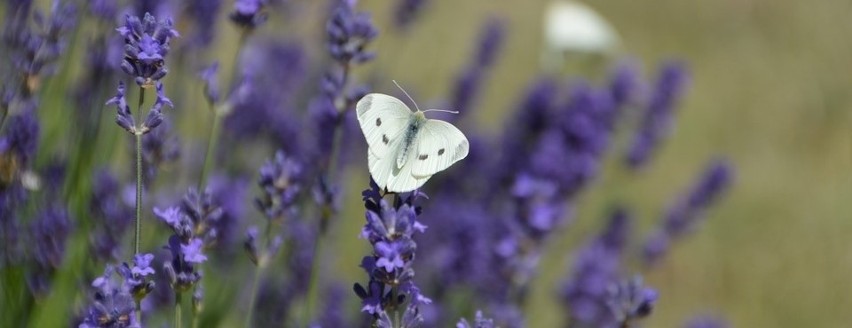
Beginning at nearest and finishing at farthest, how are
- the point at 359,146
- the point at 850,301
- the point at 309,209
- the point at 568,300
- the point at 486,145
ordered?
the point at 568,300 < the point at 309,209 < the point at 486,145 < the point at 359,146 < the point at 850,301

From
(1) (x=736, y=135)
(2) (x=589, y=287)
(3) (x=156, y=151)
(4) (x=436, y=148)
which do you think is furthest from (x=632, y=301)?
(1) (x=736, y=135)

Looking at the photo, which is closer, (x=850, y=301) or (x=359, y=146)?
(x=359, y=146)

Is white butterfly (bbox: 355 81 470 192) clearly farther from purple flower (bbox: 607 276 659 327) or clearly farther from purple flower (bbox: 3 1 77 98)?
purple flower (bbox: 3 1 77 98)

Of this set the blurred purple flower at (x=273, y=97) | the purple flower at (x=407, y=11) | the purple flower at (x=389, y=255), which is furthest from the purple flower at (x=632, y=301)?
the purple flower at (x=407, y=11)

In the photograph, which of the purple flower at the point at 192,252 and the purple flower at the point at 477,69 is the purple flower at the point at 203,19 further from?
the purple flower at the point at 192,252

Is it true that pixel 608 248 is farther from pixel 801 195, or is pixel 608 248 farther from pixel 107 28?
pixel 801 195

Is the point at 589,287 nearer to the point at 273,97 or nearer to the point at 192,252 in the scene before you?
the point at 273,97

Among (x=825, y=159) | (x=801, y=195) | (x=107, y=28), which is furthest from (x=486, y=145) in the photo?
(x=825, y=159)

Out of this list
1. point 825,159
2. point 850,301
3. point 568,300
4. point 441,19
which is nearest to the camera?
point 568,300

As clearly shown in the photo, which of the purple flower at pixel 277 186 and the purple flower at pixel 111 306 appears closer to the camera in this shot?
the purple flower at pixel 111 306
